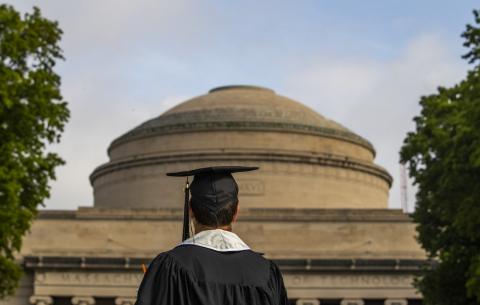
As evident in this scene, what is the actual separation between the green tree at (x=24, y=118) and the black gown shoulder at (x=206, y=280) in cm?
2595

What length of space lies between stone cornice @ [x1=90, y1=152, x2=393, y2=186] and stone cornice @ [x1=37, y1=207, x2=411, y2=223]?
711 centimetres

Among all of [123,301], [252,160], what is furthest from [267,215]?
[123,301]

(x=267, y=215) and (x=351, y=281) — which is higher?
(x=267, y=215)

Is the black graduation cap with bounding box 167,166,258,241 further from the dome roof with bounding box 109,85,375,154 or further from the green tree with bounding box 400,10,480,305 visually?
the dome roof with bounding box 109,85,375,154

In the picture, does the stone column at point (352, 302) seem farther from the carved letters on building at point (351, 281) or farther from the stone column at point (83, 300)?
the stone column at point (83, 300)

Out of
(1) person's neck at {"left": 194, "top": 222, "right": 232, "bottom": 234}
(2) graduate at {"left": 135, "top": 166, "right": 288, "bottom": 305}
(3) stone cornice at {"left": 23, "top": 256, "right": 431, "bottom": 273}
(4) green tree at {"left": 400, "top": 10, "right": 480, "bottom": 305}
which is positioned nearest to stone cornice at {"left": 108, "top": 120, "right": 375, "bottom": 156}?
(3) stone cornice at {"left": 23, "top": 256, "right": 431, "bottom": 273}

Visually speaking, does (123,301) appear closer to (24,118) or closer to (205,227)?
(24,118)

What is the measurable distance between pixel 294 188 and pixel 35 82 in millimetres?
41718

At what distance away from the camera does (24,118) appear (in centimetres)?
3469

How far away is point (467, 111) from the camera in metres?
34.2

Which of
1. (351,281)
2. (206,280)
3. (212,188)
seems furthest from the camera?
(351,281)

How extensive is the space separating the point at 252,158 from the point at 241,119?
3.32 m

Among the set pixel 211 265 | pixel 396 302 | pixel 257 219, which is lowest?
pixel 211 265

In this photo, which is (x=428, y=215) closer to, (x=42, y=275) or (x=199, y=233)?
(x=42, y=275)
